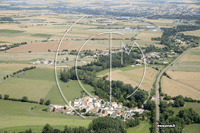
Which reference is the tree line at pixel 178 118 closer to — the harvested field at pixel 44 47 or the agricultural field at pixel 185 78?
the agricultural field at pixel 185 78

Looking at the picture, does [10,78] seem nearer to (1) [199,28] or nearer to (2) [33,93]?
(2) [33,93]

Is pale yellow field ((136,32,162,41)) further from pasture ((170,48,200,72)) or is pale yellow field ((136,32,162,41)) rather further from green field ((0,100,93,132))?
green field ((0,100,93,132))

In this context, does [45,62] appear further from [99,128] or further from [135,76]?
[99,128]

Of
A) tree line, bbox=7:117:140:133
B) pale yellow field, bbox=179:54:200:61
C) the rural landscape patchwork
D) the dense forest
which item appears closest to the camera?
tree line, bbox=7:117:140:133

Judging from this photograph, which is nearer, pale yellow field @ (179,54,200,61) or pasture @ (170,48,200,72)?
pasture @ (170,48,200,72)

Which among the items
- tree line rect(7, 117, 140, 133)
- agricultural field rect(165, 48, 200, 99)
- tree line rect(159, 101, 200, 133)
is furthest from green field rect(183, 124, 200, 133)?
agricultural field rect(165, 48, 200, 99)
